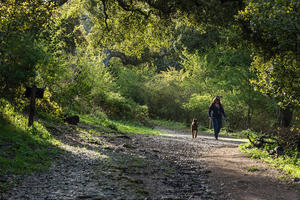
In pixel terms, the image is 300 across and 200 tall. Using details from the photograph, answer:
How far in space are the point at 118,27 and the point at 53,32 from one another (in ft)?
12.3

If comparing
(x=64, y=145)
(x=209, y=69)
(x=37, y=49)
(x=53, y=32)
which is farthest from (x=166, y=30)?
(x=209, y=69)

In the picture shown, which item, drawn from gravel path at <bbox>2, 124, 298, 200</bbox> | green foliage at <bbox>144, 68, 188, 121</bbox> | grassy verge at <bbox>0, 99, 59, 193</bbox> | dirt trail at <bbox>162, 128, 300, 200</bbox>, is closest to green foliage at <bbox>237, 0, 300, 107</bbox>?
dirt trail at <bbox>162, 128, 300, 200</bbox>

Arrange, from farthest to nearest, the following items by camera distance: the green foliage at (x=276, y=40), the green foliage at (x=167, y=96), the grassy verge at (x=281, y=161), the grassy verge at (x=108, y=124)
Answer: the green foliage at (x=167, y=96)
the grassy verge at (x=108, y=124)
the grassy verge at (x=281, y=161)
the green foliage at (x=276, y=40)

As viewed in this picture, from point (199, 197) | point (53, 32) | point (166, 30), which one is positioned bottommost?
point (199, 197)

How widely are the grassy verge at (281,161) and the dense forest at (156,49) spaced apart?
1469 millimetres

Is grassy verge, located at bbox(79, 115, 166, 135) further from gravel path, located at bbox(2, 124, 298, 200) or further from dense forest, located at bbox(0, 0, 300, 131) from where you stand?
gravel path, located at bbox(2, 124, 298, 200)

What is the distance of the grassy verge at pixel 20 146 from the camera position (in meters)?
6.07

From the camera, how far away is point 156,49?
2223 cm

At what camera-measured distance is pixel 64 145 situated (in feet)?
29.3

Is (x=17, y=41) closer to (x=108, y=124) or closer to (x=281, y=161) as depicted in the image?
(x=281, y=161)

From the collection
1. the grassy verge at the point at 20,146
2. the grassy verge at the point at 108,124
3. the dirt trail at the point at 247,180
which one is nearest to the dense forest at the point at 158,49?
the grassy verge at the point at 108,124

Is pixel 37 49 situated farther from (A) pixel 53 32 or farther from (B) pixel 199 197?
(B) pixel 199 197

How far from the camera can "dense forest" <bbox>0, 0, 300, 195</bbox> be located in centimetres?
780

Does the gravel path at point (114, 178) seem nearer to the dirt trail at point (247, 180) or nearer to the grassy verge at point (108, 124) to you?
the dirt trail at point (247, 180)
